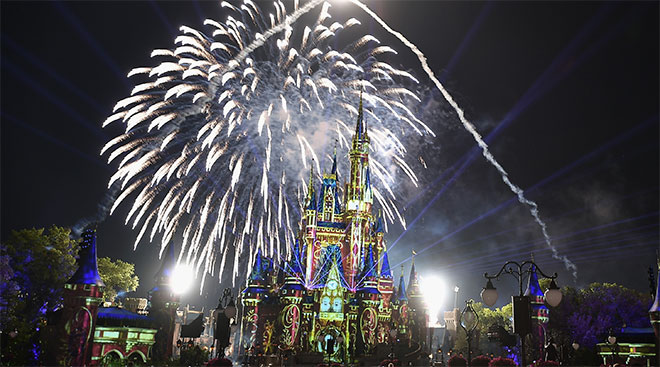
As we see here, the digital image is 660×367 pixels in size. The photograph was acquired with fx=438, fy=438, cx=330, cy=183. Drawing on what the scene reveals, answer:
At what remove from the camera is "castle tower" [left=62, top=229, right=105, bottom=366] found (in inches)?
1098

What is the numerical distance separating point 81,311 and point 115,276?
35.1 m

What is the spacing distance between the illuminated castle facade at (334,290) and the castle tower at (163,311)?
36.2 ft

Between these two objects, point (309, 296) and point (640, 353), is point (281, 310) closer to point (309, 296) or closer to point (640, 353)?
point (309, 296)

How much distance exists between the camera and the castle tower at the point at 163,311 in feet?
124

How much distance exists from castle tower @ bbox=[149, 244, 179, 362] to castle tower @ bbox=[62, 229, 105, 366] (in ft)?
31.2

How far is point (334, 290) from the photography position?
178ft

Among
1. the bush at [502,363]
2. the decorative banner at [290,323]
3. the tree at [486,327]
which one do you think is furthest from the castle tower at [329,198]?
the bush at [502,363]

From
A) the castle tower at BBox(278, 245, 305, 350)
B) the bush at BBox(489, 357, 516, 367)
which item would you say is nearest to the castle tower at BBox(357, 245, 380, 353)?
the castle tower at BBox(278, 245, 305, 350)

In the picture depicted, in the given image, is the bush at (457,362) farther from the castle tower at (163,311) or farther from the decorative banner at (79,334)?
the castle tower at (163,311)

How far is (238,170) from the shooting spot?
43031 millimetres

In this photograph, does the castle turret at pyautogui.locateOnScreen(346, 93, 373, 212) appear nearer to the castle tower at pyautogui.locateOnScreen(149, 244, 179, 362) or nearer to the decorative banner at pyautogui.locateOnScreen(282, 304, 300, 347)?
Result: the decorative banner at pyautogui.locateOnScreen(282, 304, 300, 347)

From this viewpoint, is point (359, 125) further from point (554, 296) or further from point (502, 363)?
point (554, 296)

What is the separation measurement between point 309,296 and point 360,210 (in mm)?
17528

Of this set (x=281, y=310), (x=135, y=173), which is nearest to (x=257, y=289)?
(x=281, y=310)
